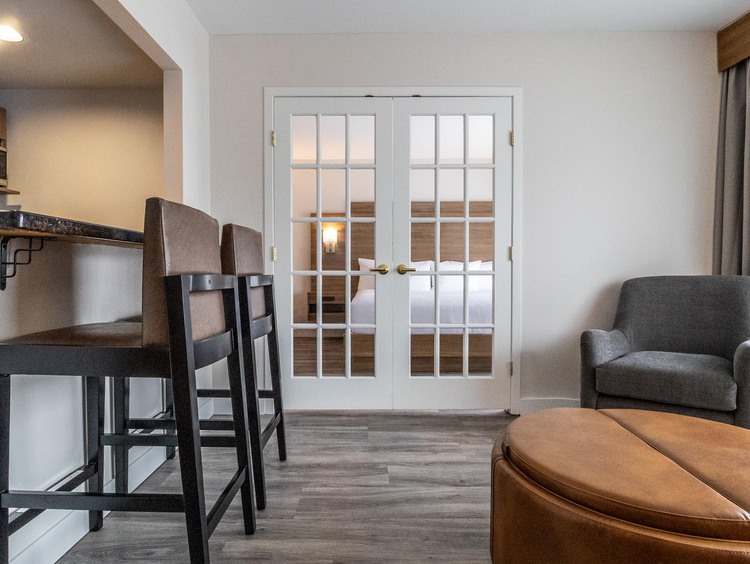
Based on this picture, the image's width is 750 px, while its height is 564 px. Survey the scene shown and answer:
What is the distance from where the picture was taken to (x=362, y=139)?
10.6ft

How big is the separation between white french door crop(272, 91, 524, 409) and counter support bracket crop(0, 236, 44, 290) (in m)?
1.67

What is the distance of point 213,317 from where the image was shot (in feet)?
4.86

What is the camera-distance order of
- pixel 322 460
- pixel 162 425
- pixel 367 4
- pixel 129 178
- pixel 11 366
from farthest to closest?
pixel 129 178
pixel 367 4
pixel 322 460
pixel 162 425
pixel 11 366

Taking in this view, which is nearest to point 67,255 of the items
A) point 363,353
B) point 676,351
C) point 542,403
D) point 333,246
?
point 333,246

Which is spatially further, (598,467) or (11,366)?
(11,366)

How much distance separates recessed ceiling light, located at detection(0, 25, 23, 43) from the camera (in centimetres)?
270

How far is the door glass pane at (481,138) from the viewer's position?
3.13 m

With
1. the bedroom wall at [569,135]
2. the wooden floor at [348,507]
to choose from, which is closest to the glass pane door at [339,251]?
the bedroom wall at [569,135]

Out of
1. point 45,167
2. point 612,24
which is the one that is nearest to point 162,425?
point 45,167

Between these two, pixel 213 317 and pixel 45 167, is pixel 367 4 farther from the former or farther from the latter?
pixel 45 167

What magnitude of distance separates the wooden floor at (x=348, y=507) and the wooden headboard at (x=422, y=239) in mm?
1075

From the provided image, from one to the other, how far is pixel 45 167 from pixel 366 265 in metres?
2.65

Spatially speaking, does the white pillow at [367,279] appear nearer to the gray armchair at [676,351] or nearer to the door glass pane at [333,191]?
the door glass pane at [333,191]

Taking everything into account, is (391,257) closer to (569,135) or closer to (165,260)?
(569,135)
